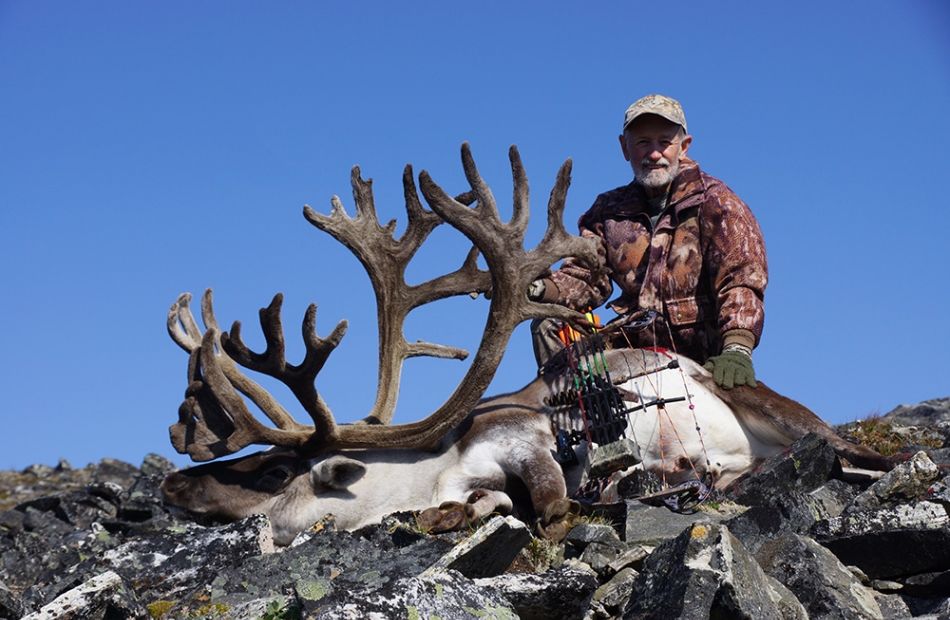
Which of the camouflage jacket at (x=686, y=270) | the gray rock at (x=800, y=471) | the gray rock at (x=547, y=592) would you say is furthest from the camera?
the camouflage jacket at (x=686, y=270)

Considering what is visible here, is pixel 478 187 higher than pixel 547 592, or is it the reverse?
pixel 478 187

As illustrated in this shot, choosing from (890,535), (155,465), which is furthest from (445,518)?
(155,465)

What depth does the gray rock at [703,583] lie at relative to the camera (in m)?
4.20

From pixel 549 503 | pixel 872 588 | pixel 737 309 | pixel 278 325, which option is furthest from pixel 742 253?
pixel 872 588

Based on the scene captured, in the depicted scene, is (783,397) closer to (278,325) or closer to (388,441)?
(388,441)

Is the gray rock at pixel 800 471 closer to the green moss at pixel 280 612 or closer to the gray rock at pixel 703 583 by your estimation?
the gray rock at pixel 703 583

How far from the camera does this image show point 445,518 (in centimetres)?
748

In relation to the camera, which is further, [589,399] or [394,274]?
[394,274]

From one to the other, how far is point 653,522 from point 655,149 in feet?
11.9

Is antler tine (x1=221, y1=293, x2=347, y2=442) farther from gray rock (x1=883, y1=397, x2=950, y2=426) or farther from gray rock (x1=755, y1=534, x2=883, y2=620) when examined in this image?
gray rock (x1=883, y1=397, x2=950, y2=426)

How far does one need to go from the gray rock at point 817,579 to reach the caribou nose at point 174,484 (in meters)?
4.30

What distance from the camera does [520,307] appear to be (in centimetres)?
827

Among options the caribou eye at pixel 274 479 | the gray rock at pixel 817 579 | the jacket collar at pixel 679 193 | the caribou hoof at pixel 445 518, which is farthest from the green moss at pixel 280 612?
the jacket collar at pixel 679 193

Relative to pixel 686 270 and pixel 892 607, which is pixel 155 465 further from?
pixel 892 607
